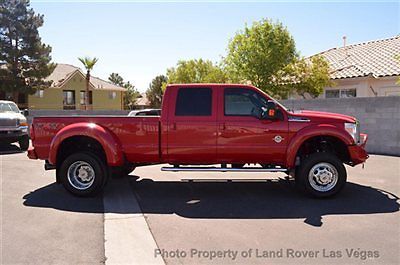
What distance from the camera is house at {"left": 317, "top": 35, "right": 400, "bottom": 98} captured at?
17172 mm

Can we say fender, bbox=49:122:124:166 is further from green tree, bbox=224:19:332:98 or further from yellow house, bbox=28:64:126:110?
yellow house, bbox=28:64:126:110

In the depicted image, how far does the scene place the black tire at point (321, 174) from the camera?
6.43 metres

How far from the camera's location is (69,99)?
140ft

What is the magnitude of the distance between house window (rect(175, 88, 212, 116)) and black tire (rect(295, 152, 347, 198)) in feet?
6.79

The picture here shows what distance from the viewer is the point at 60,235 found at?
15.5 feet

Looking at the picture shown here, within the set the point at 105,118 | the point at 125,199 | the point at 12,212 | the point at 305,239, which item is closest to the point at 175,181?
the point at 125,199

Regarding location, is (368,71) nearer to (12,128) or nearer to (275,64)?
(275,64)

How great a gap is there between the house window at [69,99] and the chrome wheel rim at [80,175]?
124 ft

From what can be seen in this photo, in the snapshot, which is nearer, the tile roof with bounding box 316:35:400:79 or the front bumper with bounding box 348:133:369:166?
the front bumper with bounding box 348:133:369:166

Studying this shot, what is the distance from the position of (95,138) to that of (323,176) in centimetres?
427

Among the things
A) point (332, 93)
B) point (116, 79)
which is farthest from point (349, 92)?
point (116, 79)

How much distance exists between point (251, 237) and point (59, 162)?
4.14 metres

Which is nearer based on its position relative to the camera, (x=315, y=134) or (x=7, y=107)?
(x=315, y=134)

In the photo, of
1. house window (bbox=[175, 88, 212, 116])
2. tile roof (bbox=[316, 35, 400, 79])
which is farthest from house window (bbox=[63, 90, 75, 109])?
house window (bbox=[175, 88, 212, 116])
